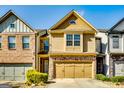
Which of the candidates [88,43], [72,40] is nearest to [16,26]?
[72,40]

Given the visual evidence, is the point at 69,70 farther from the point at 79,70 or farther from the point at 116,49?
the point at 116,49

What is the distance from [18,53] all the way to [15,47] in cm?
73

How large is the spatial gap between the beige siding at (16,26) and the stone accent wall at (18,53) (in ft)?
1.77

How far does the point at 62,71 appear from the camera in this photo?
31.8 meters

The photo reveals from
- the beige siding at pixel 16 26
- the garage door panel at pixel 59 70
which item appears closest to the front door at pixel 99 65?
the garage door panel at pixel 59 70

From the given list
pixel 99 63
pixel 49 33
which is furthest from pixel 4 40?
pixel 99 63

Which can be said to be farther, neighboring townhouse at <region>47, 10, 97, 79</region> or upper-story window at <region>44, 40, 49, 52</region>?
upper-story window at <region>44, 40, 49, 52</region>

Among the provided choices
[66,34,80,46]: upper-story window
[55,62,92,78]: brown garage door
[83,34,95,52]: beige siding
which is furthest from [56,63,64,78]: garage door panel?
[83,34,95,52]: beige siding

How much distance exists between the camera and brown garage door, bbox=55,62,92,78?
31812mm

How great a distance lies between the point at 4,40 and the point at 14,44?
115cm

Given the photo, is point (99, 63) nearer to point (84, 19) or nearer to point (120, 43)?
point (120, 43)

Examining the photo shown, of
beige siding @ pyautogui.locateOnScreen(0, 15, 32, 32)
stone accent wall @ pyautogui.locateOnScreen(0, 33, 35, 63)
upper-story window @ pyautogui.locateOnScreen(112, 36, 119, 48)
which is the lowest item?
stone accent wall @ pyautogui.locateOnScreen(0, 33, 35, 63)

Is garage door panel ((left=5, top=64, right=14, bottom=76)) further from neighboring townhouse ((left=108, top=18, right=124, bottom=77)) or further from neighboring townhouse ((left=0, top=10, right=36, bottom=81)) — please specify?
neighboring townhouse ((left=108, top=18, right=124, bottom=77))

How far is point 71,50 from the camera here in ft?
104
